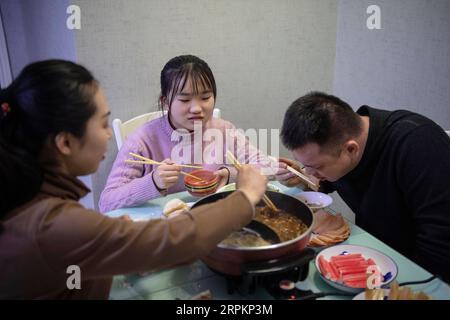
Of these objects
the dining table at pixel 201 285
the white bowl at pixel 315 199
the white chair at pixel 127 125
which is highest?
the white chair at pixel 127 125

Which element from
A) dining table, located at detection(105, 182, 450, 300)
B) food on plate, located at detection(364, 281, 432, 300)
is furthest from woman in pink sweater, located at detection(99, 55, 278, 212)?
food on plate, located at detection(364, 281, 432, 300)

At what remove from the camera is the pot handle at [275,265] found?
86cm

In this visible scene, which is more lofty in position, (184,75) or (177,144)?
(184,75)

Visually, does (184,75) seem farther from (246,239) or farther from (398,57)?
(398,57)

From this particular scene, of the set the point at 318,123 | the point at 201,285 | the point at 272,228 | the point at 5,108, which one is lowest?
the point at 201,285

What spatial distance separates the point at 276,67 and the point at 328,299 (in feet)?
6.21

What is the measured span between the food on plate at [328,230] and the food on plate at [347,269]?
0.29ft

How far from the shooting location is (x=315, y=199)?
57.2 inches

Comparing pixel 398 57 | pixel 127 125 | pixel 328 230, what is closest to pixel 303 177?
pixel 328 230

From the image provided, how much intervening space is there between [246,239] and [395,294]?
1.33 feet

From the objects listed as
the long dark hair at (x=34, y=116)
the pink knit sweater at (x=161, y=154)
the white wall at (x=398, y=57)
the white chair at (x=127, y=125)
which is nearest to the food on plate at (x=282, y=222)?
the pink knit sweater at (x=161, y=154)

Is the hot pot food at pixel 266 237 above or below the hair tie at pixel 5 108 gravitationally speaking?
below

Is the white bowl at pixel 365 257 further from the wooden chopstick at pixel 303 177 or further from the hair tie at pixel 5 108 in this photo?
the hair tie at pixel 5 108
